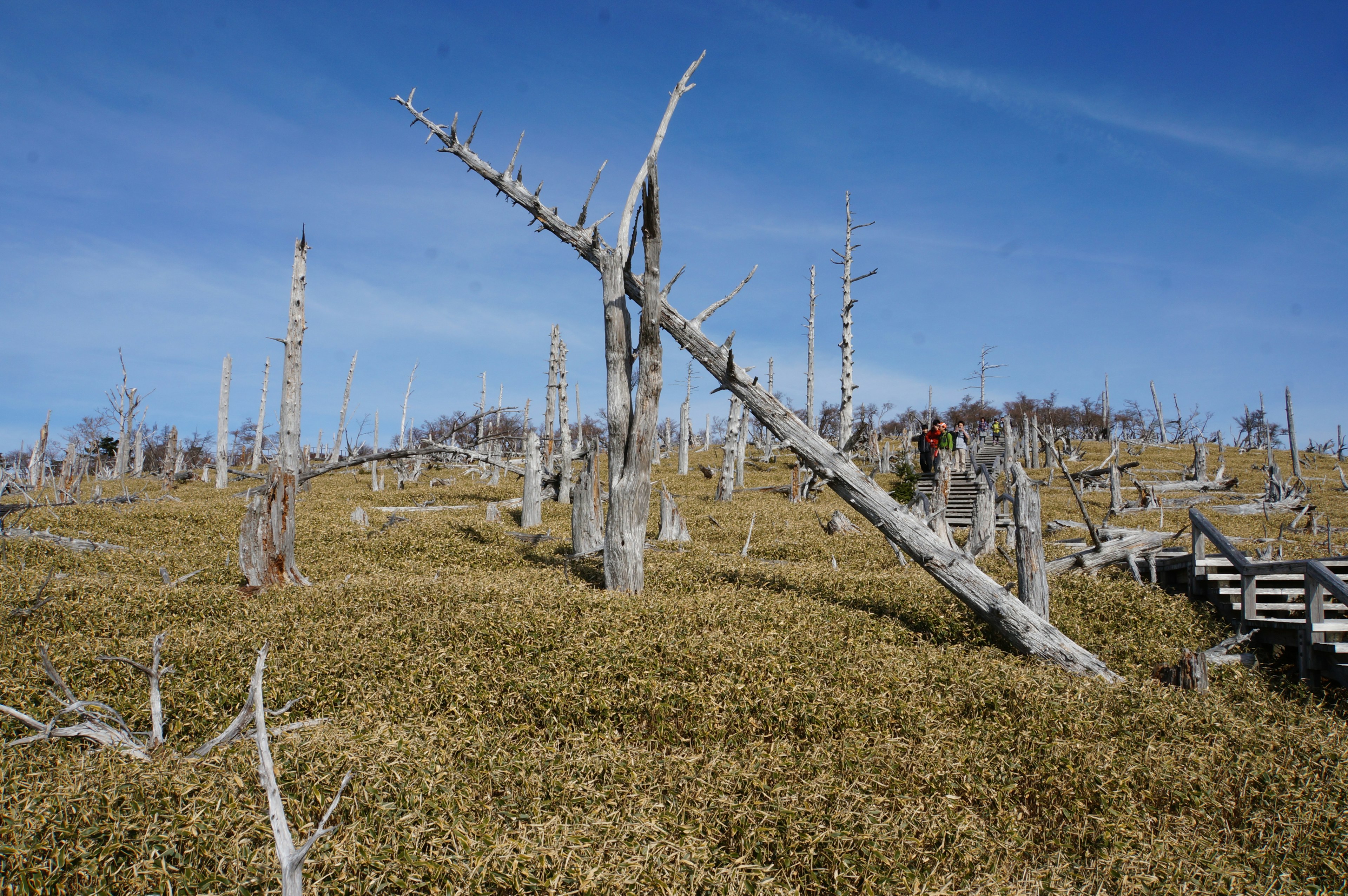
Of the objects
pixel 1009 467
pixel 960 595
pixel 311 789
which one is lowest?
pixel 311 789

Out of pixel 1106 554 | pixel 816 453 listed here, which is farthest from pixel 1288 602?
pixel 816 453

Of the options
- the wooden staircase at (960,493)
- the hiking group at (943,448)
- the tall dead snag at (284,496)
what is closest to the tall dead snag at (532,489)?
the tall dead snag at (284,496)

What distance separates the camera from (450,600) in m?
8.84

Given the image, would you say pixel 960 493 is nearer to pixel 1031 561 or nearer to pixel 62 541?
pixel 1031 561

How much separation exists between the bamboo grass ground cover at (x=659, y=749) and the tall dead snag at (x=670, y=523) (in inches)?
234

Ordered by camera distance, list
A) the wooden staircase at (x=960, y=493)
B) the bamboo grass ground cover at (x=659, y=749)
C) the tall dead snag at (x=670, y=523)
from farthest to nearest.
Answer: the wooden staircase at (x=960, y=493) < the tall dead snag at (x=670, y=523) < the bamboo grass ground cover at (x=659, y=749)

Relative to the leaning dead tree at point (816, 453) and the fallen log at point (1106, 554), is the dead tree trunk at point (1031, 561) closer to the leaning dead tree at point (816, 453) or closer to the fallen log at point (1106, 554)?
the leaning dead tree at point (816, 453)

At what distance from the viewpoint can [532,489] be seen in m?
18.6

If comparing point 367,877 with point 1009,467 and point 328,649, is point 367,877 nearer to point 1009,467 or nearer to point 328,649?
point 328,649

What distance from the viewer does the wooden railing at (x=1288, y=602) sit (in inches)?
339

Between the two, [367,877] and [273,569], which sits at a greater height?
[273,569]

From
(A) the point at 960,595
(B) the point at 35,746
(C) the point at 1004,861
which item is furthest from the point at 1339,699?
(B) the point at 35,746

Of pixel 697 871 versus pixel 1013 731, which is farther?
pixel 1013 731

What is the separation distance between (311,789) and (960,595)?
7.37 m
